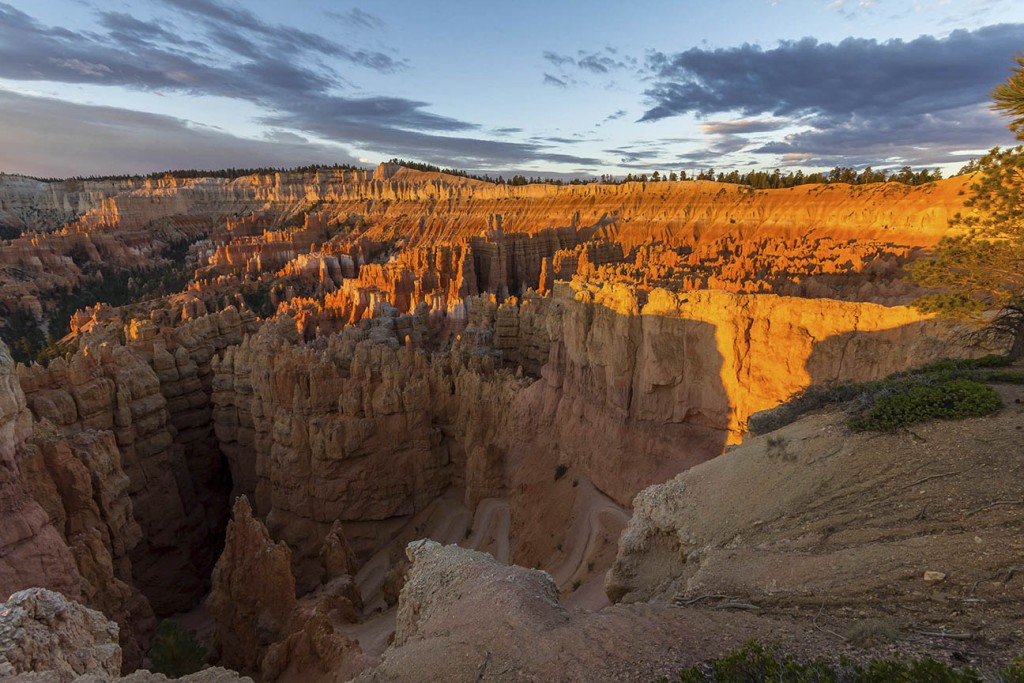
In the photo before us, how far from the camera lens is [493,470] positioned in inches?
959

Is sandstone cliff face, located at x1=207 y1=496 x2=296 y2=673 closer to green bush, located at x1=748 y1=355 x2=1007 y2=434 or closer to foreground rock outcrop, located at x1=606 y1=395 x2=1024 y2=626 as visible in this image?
foreground rock outcrop, located at x1=606 y1=395 x2=1024 y2=626

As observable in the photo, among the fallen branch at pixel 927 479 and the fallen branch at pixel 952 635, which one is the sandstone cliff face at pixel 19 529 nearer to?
the fallen branch at pixel 952 635

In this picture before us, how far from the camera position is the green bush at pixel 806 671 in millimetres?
3938

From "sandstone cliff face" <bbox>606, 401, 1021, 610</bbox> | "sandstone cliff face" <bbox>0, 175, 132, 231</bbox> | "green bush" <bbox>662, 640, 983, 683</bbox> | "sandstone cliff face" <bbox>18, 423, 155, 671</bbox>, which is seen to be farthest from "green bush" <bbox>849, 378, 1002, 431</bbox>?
"sandstone cliff face" <bbox>0, 175, 132, 231</bbox>

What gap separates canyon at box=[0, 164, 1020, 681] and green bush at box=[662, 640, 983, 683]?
48 cm

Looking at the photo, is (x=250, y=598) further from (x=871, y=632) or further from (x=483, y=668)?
(x=871, y=632)

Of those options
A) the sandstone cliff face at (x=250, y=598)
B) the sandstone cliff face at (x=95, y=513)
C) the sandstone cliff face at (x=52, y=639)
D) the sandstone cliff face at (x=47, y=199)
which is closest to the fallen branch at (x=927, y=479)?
the sandstone cliff face at (x=52, y=639)

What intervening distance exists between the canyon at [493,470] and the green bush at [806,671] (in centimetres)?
48

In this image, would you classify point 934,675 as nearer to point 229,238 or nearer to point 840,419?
point 840,419

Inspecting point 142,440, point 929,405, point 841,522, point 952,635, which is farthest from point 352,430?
point 952,635

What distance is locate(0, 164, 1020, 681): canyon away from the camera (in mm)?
6609

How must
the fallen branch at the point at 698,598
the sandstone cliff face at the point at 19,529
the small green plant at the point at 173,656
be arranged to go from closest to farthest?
the fallen branch at the point at 698,598, the sandstone cliff face at the point at 19,529, the small green plant at the point at 173,656

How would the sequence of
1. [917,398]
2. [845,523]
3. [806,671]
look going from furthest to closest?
[917,398] < [845,523] < [806,671]

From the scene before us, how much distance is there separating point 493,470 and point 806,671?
2058cm
